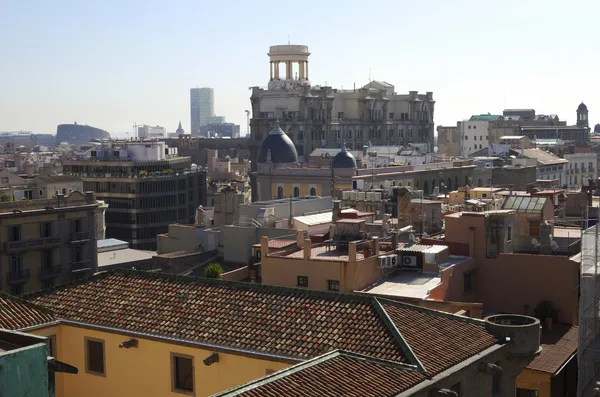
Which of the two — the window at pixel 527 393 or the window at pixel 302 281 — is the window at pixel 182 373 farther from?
the window at pixel 302 281

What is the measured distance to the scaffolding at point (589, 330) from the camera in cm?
2958

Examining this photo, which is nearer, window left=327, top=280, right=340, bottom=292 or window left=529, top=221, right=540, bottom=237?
window left=327, top=280, right=340, bottom=292

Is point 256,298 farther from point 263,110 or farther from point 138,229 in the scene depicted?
point 263,110

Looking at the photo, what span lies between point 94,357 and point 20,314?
2.13m

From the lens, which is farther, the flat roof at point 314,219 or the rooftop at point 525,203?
the flat roof at point 314,219

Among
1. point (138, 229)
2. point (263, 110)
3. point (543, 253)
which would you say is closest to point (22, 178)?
point (138, 229)

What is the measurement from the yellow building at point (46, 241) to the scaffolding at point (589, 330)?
112 ft

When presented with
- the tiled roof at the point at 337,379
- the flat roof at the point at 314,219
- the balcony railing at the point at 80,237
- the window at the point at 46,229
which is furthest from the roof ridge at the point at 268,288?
the balcony railing at the point at 80,237

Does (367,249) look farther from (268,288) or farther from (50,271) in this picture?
(50,271)

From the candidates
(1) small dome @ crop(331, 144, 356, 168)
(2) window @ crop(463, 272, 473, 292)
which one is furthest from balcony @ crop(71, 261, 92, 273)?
(1) small dome @ crop(331, 144, 356, 168)

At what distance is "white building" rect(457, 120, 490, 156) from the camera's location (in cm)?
15300

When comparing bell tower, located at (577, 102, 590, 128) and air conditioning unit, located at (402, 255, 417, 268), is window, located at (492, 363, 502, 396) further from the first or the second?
bell tower, located at (577, 102, 590, 128)

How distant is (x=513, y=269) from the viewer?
119 feet

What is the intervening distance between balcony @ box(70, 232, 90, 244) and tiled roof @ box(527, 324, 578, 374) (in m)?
32.5
